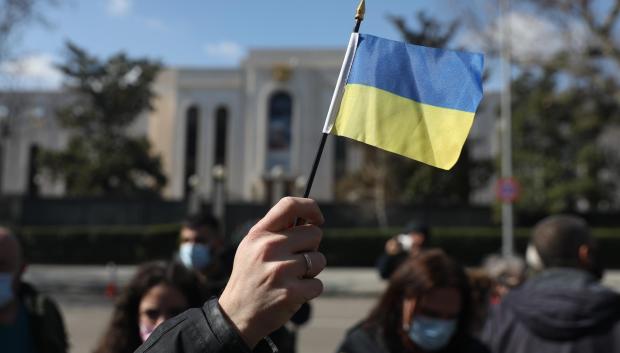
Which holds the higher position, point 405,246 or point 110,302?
point 405,246

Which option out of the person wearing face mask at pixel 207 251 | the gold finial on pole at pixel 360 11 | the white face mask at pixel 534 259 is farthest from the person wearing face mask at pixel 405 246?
the gold finial on pole at pixel 360 11

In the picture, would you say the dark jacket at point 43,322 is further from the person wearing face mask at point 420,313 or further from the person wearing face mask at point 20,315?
the person wearing face mask at point 420,313

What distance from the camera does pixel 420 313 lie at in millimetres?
2584

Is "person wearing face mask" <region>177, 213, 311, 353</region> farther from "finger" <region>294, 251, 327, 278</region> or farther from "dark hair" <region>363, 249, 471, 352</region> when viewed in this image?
"finger" <region>294, 251, 327, 278</region>

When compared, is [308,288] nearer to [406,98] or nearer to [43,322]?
[406,98]

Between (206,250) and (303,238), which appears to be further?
(206,250)

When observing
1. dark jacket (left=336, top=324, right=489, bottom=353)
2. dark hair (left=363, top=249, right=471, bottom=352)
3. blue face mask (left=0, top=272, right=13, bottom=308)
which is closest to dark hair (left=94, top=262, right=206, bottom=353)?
blue face mask (left=0, top=272, right=13, bottom=308)

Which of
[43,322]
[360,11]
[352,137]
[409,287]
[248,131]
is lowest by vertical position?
[43,322]

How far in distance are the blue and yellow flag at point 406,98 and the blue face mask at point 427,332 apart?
1.41 m

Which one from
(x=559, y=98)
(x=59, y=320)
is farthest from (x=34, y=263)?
(x=59, y=320)

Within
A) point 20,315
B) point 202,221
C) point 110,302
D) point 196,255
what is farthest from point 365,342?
point 110,302

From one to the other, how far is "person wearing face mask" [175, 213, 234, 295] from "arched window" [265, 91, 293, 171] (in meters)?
38.6

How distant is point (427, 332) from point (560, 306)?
571 millimetres

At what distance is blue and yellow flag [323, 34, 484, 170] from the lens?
138 centimetres
